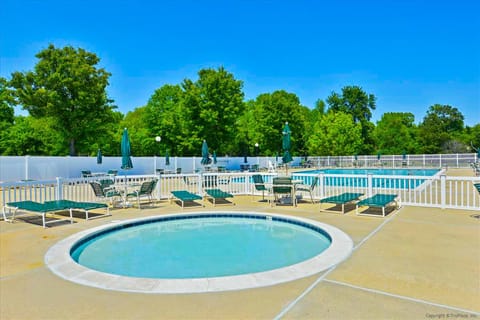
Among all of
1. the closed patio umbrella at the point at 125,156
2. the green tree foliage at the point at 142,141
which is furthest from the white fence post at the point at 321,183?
the green tree foliage at the point at 142,141

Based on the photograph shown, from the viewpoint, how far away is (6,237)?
551 cm

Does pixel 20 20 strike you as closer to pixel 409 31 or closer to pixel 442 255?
pixel 442 255

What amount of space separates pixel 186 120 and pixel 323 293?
92.7 feet

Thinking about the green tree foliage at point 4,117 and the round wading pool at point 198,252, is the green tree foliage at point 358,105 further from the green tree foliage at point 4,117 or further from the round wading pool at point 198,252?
the round wading pool at point 198,252

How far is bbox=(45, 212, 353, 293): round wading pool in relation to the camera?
3445mm

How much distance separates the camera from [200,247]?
557cm

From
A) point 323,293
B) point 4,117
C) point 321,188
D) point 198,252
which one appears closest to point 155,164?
point 321,188

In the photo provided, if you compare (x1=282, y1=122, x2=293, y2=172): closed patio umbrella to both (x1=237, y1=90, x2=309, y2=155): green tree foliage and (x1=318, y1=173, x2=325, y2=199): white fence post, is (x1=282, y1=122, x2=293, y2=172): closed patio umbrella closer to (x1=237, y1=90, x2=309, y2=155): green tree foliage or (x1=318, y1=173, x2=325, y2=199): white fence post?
(x1=318, y1=173, x2=325, y2=199): white fence post

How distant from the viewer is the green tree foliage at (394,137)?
48.6m

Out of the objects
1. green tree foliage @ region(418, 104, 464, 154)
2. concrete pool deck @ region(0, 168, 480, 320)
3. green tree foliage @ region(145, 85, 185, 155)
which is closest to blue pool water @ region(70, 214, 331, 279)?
concrete pool deck @ region(0, 168, 480, 320)

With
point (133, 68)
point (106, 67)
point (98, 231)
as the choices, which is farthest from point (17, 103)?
point (98, 231)

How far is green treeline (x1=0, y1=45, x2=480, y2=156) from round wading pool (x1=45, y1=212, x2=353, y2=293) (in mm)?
20634

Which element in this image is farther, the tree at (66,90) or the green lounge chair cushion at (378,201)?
the tree at (66,90)

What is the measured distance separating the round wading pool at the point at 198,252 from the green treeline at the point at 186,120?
67.7ft
